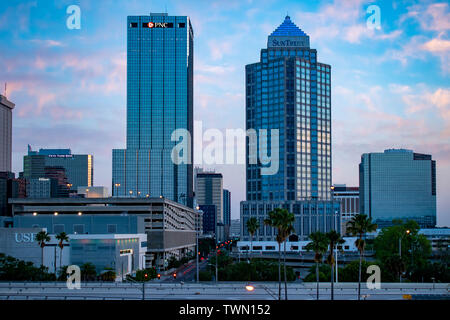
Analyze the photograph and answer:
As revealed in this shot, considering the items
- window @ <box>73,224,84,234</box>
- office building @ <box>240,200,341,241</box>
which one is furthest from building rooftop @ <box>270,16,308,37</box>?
window @ <box>73,224,84,234</box>

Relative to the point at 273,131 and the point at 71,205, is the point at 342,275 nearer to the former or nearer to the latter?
the point at 71,205

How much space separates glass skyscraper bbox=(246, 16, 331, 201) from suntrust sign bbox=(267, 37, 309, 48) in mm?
5248

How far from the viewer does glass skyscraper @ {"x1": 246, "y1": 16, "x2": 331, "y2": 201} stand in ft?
534

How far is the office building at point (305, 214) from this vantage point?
522 ft

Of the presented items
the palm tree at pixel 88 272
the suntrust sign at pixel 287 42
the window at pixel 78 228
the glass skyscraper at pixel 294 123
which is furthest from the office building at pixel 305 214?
the palm tree at pixel 88 272

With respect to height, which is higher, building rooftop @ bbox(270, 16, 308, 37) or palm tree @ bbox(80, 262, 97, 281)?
building rooftop @ bbox(270, 16, 308, 37)

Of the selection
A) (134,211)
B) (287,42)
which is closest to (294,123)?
(287,42)

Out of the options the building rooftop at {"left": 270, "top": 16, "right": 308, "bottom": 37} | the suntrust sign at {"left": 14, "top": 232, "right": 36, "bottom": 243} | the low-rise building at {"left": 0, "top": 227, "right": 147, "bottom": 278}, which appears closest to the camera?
the low-rise building at {"left": 0, "top": 227, "right": 147, "bottom": 278}

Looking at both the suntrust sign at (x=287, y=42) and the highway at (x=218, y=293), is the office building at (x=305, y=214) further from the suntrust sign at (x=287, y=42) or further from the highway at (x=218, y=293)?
the highway at (x=218, y=293)

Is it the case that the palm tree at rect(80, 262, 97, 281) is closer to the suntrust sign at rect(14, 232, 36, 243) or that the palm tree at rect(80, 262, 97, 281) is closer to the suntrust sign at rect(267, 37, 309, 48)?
the suntrust sign at rect(14, 232, 36, 243)
